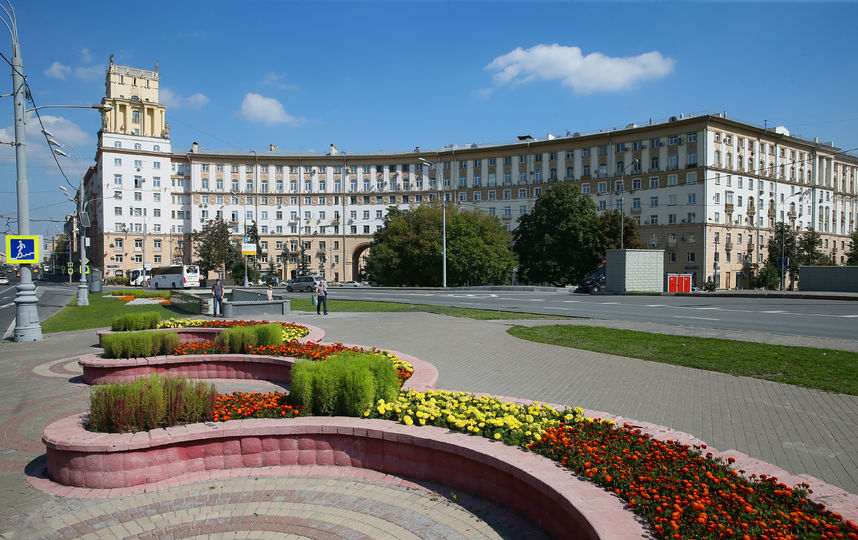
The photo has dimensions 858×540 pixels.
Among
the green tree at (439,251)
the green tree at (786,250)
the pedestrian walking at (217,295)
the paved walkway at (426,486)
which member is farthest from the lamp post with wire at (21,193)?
the green tree at (786,250)

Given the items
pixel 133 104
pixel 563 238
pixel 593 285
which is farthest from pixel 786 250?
pixel 133 104

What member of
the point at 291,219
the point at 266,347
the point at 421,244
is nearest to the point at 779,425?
the point at 266,347

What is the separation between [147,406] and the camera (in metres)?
5.21

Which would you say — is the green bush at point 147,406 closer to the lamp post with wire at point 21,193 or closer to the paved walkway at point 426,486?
the paved walkway at point 426,486

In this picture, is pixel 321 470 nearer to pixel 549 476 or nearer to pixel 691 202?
pixel 549 476

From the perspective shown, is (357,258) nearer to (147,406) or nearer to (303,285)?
(303,285)

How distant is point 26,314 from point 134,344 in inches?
302

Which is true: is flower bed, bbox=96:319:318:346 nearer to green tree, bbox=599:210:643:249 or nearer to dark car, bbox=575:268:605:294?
dark car, bbox=575:268:605:294

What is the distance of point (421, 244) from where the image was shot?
5522 centimetres

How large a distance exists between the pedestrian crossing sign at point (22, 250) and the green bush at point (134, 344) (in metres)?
7.11

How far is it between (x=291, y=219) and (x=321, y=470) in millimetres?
85853

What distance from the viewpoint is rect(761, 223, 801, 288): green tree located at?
2704 inches

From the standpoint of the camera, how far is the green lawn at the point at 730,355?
8625 millimetres

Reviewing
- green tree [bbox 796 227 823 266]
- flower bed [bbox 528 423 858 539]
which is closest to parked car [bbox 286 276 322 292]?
flower bed [bbox 528 423 858 539]
